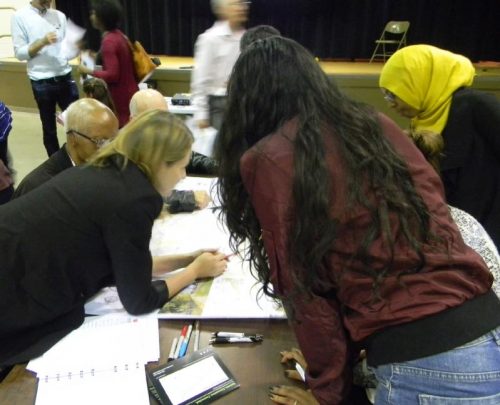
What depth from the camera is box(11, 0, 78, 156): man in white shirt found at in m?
3.37

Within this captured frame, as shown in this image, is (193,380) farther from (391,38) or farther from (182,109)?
(391,38)

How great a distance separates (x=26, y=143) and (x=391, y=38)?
542cm

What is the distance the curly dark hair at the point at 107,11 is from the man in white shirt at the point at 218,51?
2.31 feet

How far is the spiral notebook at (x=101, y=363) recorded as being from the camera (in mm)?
858

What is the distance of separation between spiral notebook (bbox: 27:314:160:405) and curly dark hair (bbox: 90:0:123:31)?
2.36 meters

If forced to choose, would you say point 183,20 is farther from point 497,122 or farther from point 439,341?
point 439,341

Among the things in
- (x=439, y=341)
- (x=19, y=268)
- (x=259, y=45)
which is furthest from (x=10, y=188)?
(x=439, y=341)

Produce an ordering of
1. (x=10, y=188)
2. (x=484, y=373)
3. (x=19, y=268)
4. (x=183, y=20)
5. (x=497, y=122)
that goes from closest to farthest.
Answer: (x=484, y=373) < (x=19, y=268) < (x=497, y=122) < (x=10, y=188) < (x=183, y=20)

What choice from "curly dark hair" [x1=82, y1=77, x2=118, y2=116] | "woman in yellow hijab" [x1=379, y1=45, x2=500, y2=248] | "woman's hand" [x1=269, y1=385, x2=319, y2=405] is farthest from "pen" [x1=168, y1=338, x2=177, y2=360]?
"curly dark hair" [x1=82, y1=77, x2=118, y2=116]

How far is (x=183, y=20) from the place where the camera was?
7.20m


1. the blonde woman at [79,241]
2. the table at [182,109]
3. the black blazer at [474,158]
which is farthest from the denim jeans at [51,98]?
the black blazer at [474,158]

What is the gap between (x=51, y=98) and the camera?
359cm

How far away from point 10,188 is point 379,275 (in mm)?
1811

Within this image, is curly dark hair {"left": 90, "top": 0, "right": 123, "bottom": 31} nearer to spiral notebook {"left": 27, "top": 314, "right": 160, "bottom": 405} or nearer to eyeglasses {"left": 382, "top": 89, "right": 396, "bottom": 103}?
eyeglasses {"left": 382, "top": 89, "right": 396, "bottom": 103}
